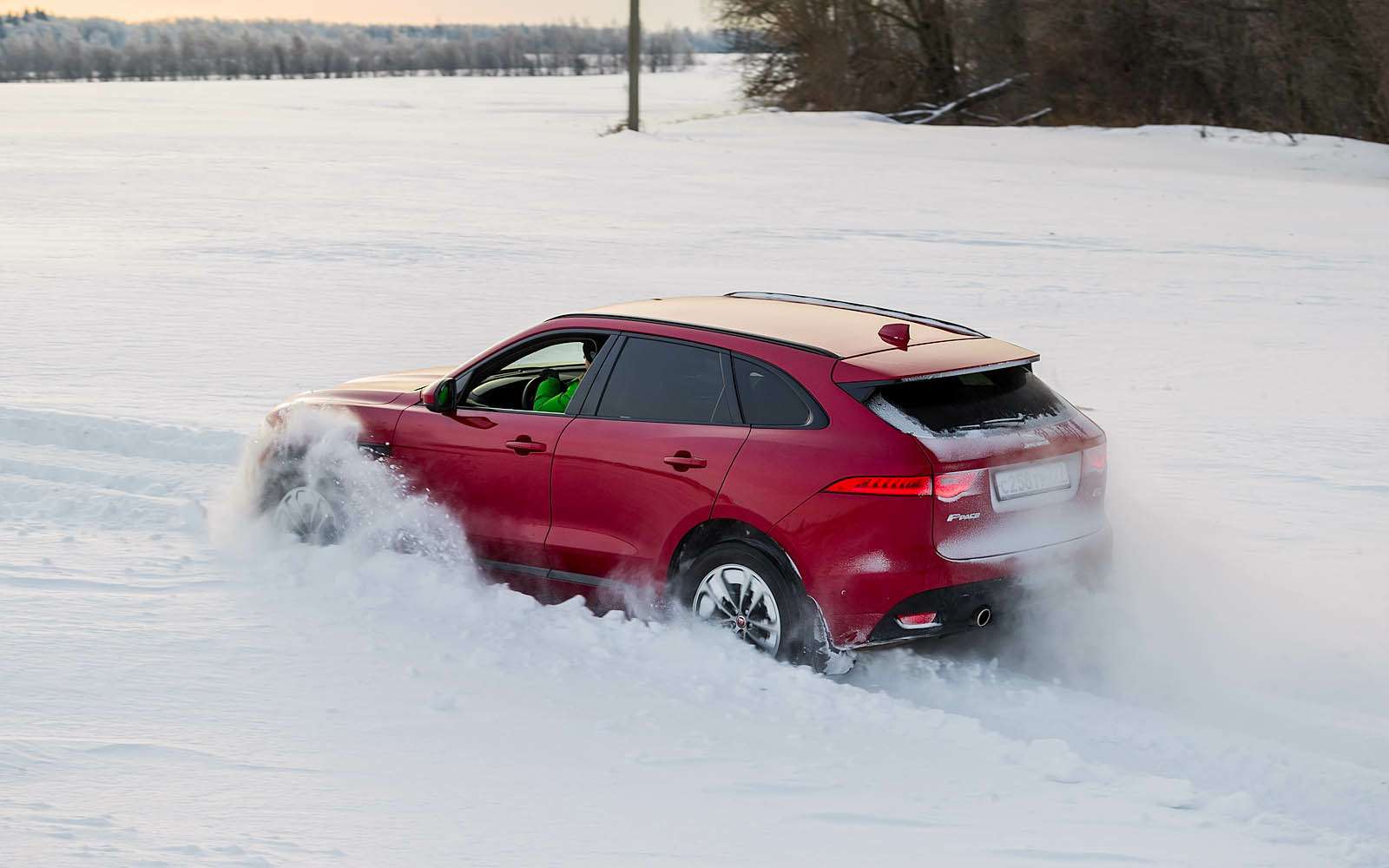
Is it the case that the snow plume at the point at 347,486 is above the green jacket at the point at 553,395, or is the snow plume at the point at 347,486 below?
below

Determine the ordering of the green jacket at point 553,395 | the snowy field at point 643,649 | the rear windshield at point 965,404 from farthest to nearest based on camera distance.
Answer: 1. the green jacket at point 553,395
2. the rear windshield at point 965,404
3. the snowy field at point 643,649

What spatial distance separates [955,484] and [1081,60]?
1622 inches

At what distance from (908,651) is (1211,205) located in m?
22.6

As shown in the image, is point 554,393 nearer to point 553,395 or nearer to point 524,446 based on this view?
point 553,395

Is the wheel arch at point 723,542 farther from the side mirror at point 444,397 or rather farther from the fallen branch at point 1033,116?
the fallen branch at point 1033,116

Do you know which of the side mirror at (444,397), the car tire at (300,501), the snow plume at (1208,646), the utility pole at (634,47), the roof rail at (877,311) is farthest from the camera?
the utility pole at (634,47)

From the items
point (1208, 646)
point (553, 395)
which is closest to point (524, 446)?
point (553, 395)

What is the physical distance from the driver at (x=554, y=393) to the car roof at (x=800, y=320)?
0.34 m

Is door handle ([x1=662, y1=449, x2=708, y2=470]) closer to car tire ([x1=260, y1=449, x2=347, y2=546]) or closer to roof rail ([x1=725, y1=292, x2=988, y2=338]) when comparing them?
roof rail ([x1=725, y1=292, x2=988, y2=338])

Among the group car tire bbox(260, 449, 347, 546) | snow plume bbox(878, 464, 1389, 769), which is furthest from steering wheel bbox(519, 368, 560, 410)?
snow plume bbox(878, 464, 1389, 769)

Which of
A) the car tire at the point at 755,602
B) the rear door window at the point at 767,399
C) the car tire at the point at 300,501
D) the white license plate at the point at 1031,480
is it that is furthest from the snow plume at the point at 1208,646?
the car tire at the point at 300,501

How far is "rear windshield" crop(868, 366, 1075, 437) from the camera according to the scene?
18.4 ft

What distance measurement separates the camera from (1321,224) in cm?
2386

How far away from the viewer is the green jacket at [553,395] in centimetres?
674
